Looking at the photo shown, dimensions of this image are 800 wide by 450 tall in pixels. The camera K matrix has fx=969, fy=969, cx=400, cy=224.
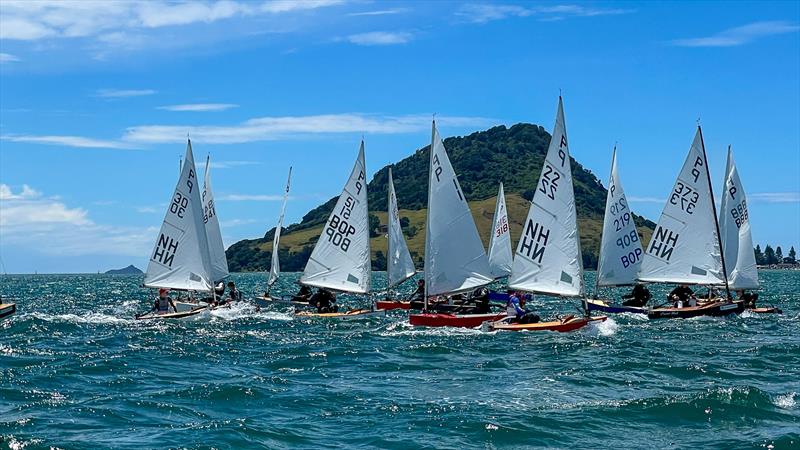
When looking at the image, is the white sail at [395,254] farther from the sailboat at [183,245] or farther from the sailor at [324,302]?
the sailboat at [183,245]

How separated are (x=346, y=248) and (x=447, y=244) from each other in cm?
840

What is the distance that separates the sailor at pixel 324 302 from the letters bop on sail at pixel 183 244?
219 inches

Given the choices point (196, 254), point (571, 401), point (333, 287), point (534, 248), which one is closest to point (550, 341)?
point (534, 248)

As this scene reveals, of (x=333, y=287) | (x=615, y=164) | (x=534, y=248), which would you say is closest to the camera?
(x=534, y=248)

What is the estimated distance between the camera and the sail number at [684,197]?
50562 mm

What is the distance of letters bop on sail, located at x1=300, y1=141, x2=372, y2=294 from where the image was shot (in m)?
48.7

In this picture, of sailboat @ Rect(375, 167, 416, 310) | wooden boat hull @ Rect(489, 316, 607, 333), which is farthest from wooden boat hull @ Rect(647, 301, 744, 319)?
sailboat @ Rect(375, 167, 416, 310)

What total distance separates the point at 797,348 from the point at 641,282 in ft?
60.3

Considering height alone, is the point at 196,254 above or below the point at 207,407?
above

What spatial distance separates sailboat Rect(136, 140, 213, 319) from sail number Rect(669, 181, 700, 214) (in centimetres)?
2442

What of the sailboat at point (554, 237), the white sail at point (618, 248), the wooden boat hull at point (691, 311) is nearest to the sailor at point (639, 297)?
the wooden boat hull at point (691, 311)

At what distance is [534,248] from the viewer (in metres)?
40.3

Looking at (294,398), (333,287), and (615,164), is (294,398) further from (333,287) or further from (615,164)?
(615,164)

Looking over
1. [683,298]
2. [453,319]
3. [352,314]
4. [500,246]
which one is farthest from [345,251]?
[500,246]
